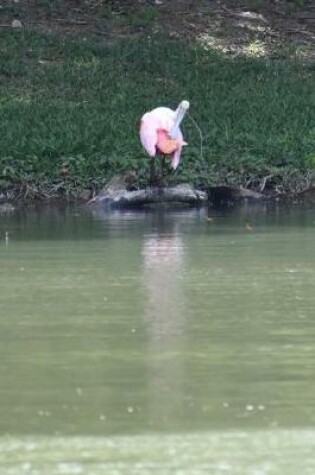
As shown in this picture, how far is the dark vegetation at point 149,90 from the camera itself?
15117 mm

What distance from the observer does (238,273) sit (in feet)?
30.1

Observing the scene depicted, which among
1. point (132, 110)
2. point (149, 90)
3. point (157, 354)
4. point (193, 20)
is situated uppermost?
point (193, 20)

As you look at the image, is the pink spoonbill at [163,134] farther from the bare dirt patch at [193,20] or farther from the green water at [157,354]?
the bare dirt patch at [193,20]

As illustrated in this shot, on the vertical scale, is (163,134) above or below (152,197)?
above

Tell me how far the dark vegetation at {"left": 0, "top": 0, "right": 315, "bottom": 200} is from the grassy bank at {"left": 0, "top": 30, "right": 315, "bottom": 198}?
15 mm

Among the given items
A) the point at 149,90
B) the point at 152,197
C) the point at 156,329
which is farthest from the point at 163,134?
the point at 156,329

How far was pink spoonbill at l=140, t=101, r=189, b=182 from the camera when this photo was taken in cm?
1436

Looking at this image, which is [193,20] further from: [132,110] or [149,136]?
[149,136]

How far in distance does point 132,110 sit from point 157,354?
11.3m

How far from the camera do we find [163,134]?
14.4 m

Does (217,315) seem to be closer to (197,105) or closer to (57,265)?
(57,265)

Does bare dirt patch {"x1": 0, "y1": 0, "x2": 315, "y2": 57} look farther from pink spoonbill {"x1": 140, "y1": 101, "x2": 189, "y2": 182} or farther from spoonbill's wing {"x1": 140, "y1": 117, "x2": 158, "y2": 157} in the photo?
spoonbill's wing {"x1": 140, "y1": 117, "x2": 158, "y2": 157}

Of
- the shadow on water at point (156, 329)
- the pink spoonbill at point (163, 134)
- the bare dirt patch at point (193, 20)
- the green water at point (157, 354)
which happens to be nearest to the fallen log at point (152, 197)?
the pink spoonbill at point (163, 134)

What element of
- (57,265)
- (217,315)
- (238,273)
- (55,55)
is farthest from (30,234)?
(55,55)
